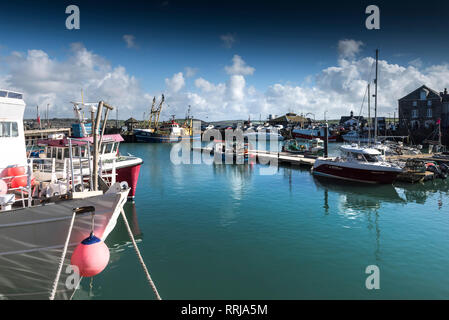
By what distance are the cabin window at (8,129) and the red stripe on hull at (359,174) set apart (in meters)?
28.1

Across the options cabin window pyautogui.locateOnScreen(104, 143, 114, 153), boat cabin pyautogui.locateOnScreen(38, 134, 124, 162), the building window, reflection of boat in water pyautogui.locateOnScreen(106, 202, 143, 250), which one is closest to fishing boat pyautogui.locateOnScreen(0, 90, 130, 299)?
reflection of boat in water pyautogui.locateOnScreen(106, 202, 143, 250)

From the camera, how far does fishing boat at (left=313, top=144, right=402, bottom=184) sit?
1077 inches

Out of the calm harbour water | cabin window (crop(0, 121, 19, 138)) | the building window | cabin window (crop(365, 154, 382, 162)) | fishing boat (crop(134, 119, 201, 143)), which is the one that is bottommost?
the calm harbour water

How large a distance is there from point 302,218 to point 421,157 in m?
29.0

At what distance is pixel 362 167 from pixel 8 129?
28.4 m

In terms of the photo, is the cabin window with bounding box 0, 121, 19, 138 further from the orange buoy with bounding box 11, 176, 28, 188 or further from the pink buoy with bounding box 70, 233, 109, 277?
the pink buoy with bounding box 70, 233, 109, 277

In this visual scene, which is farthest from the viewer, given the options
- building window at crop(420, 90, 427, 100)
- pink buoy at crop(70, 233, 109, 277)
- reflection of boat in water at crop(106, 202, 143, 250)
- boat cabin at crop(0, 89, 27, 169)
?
building window at crop(420, 90, 427, 100)

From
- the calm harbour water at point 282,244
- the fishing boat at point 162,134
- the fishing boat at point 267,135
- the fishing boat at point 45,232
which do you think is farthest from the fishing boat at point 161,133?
the fishing boat at point 45,232

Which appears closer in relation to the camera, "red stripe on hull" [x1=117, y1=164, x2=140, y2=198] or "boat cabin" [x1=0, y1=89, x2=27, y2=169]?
"boat cabin" [x1=0, y1=89, x2=27, y2=169]

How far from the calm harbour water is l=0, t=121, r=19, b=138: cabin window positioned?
688cm

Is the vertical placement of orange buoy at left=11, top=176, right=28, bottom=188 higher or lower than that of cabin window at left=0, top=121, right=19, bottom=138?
lower

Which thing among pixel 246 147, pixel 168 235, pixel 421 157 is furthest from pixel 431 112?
pixel 168 235

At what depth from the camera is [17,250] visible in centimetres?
921

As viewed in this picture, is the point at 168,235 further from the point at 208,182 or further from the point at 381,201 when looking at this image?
the point at 381,201
